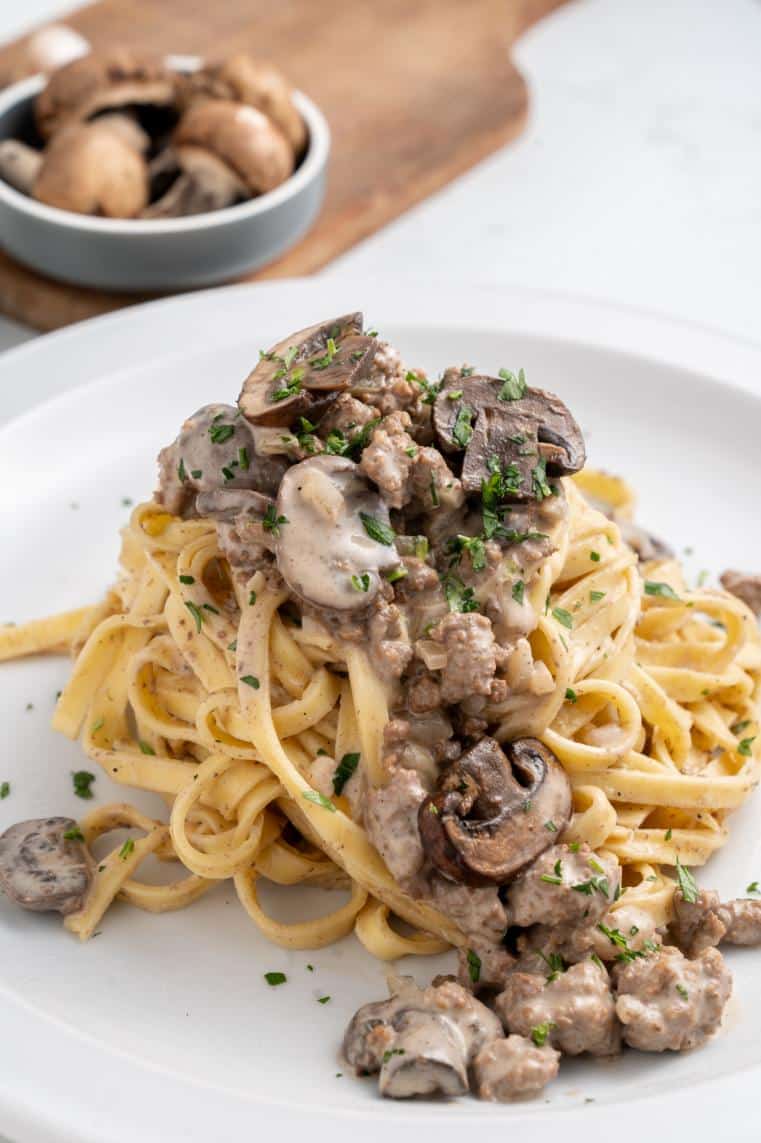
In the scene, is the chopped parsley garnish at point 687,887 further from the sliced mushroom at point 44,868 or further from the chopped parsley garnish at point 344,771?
the sliced mushroom at point 44,868

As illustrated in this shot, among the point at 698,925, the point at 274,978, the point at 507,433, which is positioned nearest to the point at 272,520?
the point at 507,433

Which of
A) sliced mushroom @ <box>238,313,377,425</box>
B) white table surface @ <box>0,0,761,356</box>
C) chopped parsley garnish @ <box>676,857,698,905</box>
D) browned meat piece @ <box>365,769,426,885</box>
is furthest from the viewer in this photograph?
white table surface @ <box>0,0,761,356</box>

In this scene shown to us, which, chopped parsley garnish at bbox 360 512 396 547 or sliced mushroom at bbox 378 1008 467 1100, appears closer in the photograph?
sliced mushroom at bbox 378 1008 467 1100

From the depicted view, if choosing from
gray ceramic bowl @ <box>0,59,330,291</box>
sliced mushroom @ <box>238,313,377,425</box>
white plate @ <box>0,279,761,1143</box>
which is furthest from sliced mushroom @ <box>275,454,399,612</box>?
gray ceramic bowl @ <box>0,59,330,291</box>

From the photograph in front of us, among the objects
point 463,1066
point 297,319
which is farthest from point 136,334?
point 463,1066

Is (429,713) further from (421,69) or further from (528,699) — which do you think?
(421,69)

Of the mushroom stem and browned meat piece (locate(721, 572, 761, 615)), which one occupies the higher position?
Result: the mushroom stem

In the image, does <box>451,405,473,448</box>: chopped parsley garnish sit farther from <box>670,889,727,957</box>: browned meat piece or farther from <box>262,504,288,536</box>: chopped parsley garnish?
<box>670,889,727,957</box>: browned meat piece
